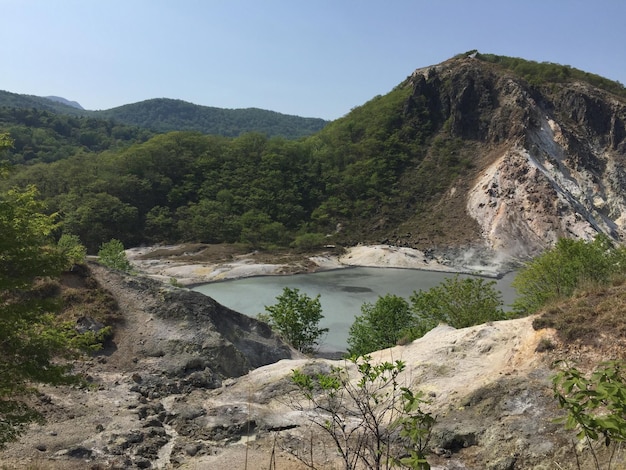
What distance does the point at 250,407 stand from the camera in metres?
14.6

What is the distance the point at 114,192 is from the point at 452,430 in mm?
79409

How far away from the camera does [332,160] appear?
95875 millimetres

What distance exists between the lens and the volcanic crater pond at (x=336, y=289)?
4297 centimetres

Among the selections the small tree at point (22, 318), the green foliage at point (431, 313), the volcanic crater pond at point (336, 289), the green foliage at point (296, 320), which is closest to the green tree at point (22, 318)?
the small tree at point (22, 318)

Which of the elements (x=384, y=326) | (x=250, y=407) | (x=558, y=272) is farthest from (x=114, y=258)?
(x=558, y=272)

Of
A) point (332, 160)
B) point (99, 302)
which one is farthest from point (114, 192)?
point (99, 302)

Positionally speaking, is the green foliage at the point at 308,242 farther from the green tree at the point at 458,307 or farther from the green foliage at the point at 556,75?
the green foliage at the point at 556,75

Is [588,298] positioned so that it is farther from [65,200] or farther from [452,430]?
[65,200]

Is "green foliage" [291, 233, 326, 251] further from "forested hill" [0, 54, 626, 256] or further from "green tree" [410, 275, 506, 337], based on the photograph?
"green tree" [410, 275, 506, 337]

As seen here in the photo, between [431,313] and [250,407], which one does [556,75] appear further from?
[250,407]

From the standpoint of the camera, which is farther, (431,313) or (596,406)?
(431,313)

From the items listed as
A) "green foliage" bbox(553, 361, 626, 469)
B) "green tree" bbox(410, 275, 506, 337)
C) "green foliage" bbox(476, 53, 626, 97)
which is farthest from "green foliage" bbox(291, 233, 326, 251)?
"green foliage" bbox(553, 361, 626, 469)

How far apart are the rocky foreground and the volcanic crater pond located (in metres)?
19.1

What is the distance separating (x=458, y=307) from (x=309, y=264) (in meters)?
37.5
